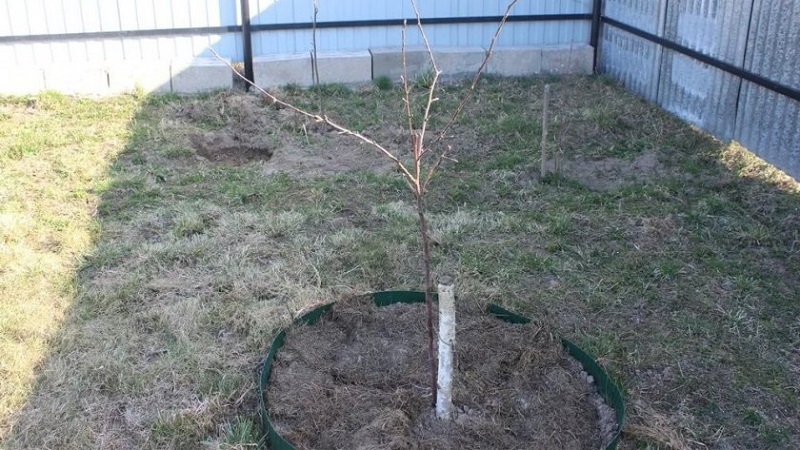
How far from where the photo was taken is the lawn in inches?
140

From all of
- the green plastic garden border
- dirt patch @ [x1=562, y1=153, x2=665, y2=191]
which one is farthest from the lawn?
the green plastic garden border

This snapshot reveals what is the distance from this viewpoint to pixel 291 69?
823 cm

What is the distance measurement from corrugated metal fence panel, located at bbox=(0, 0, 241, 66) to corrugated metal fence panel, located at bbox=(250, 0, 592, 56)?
0.38 metres

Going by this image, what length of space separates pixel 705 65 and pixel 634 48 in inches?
54.5

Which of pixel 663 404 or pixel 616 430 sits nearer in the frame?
pixel 616 430

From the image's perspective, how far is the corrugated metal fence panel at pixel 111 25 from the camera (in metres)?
7.82

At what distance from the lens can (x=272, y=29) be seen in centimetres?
832

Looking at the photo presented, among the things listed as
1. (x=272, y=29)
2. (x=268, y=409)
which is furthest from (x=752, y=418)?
(x=272, y=29)

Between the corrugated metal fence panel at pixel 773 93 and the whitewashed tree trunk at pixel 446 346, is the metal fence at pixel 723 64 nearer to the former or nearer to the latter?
the corrugated metal fence panel at pixel 773 93

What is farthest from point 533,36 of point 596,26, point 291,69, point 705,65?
point 291,69

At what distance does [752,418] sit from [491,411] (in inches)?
46.2

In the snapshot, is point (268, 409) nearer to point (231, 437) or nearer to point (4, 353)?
point (231, 437)

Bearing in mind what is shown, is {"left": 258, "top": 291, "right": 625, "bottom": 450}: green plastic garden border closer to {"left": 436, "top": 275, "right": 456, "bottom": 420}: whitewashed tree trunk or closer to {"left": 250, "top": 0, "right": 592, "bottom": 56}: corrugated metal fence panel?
{"left": 436, "top": 275, "right": 456, "bottom": 420}: whitewashed tree trunk

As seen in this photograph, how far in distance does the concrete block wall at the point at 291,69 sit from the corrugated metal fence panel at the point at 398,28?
6.6 inches
